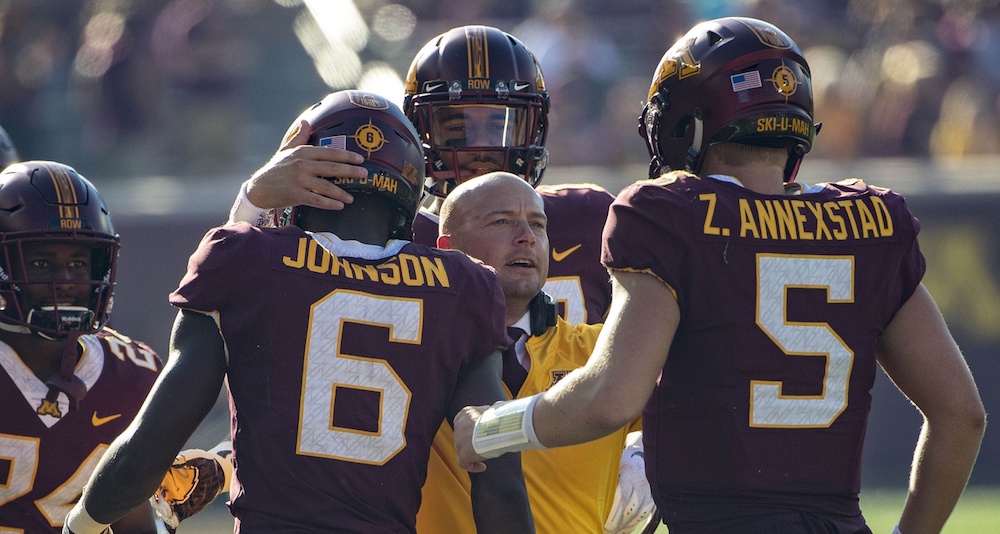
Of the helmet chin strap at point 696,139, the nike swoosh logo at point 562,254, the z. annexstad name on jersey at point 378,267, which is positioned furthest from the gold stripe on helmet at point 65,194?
the helmet chin strap at point 696,139

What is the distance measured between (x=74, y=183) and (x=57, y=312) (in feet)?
1.61

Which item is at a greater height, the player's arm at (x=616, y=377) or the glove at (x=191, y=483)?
the player's arm at (x=616, y=377)

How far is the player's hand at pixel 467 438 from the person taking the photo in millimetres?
3061

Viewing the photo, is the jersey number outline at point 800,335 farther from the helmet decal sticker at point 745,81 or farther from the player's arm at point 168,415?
the player's arm at point 168,415

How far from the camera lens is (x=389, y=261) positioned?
10.5 feet

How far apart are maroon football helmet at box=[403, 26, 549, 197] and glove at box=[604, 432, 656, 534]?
1141mm

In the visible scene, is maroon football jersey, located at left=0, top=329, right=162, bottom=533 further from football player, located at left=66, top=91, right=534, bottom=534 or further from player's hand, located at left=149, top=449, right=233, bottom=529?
football player, located at left=66, top=91, right=534, bottom=534

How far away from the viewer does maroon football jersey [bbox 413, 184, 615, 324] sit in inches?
175

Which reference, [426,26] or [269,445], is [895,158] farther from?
[269,445]

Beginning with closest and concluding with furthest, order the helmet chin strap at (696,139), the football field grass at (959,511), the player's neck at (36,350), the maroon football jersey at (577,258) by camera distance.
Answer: the helmet chin strap at (696,139) < the player's neck at (36,350) < the maroon football jersey at (577,258) < the football field grass at (959,511)

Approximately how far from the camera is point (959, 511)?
875 centimetres

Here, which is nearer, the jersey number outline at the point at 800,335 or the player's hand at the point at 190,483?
the jersey number outline at the point at 800,335

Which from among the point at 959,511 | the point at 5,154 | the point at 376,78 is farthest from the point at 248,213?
the point at 376,78

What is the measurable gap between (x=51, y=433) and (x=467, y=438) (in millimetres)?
1420
